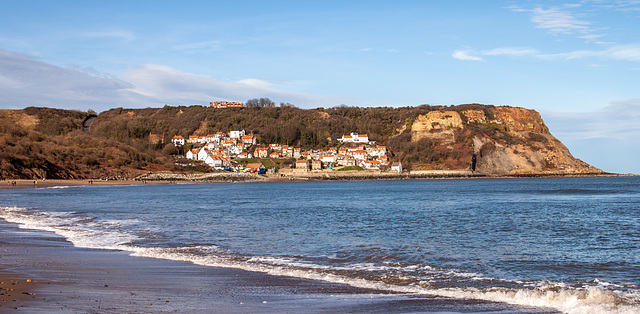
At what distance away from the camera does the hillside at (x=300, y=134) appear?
77.4 m

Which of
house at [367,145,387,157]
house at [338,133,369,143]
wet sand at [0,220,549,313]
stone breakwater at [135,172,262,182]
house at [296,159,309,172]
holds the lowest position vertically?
stone breakwater at [135,172,262,182]

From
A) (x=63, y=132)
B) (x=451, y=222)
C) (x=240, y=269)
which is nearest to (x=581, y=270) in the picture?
(x=240, y=269)

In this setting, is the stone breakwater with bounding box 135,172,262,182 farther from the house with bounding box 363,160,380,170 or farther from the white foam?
the white foam

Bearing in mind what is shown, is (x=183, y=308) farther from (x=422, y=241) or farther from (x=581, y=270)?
(x=422, y=241)

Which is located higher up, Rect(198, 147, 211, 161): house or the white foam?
Rect(198, 147, 211, 161): house

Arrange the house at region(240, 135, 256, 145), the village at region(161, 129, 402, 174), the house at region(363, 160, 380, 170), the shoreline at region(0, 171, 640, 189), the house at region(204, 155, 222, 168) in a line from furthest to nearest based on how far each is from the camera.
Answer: the house at region(240, 135, 256, 145), the house at region(363, 160, 380, 170), the village at region(161, 129, 402, 174), the house at region(204, 155, 222, 168), the shoreline at region(0, 171, 640, 189)

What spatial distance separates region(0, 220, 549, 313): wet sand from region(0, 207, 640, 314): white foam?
1.40 feet

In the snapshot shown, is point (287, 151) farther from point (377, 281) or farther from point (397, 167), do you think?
point (377, 281)

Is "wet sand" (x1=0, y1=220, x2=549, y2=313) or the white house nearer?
"wet sand" (x1=0, y1=220, x2=549, y2=313)

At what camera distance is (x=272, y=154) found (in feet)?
413

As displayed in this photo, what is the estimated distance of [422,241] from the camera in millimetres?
14602

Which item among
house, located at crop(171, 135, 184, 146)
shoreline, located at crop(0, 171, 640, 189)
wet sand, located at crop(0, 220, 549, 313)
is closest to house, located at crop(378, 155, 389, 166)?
shoreline, located at crop(0, 171, 640, 189)

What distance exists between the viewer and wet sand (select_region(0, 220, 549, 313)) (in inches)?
258

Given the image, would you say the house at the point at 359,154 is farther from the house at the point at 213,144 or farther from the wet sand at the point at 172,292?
the wet sand at the point at 172,292
